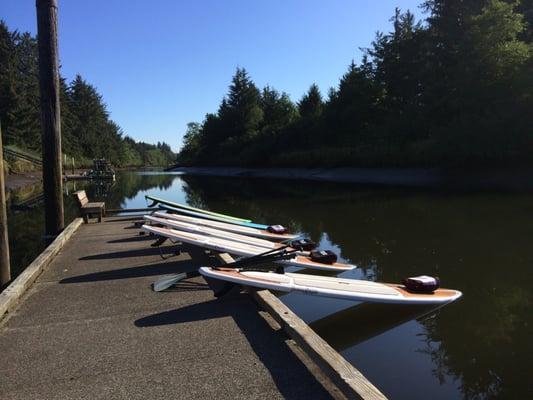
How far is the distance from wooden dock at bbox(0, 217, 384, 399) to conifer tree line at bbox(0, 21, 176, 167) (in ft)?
177

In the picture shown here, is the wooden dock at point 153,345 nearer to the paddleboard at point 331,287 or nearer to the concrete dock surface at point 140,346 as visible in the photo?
the concrete dock surface at point 140,346

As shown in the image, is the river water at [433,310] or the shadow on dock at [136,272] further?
the shadow on dock at [136,272]

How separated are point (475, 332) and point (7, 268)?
273 inches

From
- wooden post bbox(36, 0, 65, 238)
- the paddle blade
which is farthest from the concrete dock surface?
wooden post bbox(36, 0, 65, 238)

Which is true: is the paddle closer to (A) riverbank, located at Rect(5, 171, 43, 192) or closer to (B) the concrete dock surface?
(B) the concrete dock surface

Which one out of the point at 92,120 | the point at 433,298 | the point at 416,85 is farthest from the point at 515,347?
the point at 92,120

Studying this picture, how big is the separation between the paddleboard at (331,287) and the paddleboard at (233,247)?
1053 mm

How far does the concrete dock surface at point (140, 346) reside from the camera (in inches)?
141

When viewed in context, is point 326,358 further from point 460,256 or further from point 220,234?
point 460,256

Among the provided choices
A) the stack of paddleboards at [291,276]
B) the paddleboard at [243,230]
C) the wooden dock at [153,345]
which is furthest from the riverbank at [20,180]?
the wooden dock at [153,345]

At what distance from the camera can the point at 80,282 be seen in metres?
6.70

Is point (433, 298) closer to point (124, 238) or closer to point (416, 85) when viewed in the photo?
point (124, 238)

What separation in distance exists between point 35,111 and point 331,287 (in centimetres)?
6517

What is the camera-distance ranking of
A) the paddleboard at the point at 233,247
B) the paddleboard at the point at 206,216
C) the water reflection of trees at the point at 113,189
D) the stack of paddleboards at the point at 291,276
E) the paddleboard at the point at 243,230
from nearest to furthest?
the stack of paddleboards at the point at 291,276, the paddleboard at the point at 233,247, the paddleboard at the point at 243,230, the paddleboard at the point at 206,216, the water reflection of trees at the point at 113,189
